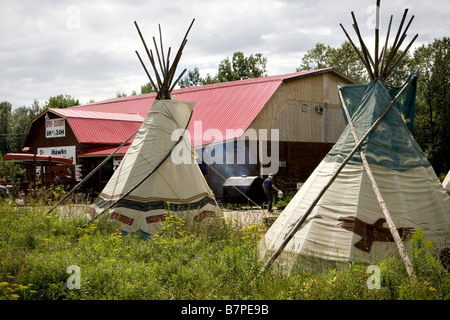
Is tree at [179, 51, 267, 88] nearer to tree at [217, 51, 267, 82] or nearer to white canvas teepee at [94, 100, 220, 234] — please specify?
tree at [217, 51, 267, 82]

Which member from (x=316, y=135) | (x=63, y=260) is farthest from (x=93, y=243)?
(x=316, y=135)

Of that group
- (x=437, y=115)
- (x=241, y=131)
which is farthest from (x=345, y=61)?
(x=241, y=131)

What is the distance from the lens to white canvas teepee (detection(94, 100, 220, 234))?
1001 centimetres

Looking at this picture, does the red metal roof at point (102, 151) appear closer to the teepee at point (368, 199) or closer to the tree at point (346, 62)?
the teepee at point (368, 199)

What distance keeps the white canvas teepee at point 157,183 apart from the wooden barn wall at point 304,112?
1136 centimetres

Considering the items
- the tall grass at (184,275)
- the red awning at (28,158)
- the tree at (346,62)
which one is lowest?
the tall grass at (184,275)

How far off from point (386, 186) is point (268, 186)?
9.61 metres

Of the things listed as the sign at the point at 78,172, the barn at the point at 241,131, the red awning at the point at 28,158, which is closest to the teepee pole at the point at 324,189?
the barn at the point at 241,131

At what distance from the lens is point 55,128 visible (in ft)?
83.3

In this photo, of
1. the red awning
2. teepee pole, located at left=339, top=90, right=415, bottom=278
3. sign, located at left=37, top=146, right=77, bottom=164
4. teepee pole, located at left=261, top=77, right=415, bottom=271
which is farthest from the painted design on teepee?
sign, located at left=37, top=146, right=77, bottom=164

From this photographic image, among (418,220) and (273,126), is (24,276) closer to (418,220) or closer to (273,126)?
(418,220)

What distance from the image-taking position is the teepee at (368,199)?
6727 mm

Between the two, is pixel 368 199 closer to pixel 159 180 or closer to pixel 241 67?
pixel 159 180

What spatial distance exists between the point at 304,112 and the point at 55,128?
13.5m
